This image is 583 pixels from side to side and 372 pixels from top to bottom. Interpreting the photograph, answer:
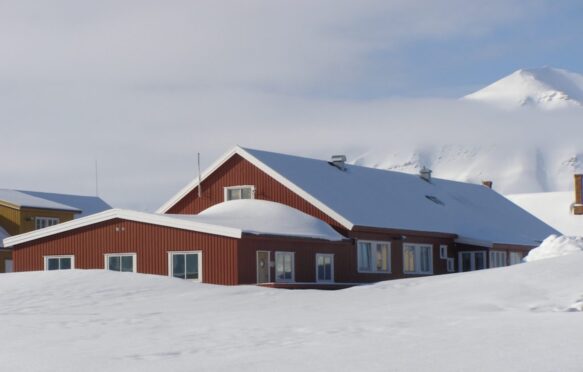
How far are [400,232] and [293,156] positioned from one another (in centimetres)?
688

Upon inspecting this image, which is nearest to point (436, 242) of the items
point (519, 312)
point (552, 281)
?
point (552, 281)

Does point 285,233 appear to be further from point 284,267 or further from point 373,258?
point 373,258

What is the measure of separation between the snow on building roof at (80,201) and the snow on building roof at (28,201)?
3.87 ft

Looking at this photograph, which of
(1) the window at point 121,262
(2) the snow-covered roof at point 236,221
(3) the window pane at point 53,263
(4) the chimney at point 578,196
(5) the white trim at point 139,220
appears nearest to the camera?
(5) the white trim at point 139,220

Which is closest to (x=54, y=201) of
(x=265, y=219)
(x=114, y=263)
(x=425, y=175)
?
(x=425, y=175)

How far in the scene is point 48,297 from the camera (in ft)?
110

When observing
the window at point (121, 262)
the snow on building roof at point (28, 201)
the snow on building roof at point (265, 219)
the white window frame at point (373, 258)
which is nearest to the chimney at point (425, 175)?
the white window frame at point (373, 258)

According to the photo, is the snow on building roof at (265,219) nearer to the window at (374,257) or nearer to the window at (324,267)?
the window at (324,267)

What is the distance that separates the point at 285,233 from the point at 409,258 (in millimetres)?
10260

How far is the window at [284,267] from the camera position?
4422 cm

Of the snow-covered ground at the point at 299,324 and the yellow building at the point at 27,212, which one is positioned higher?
the yellow building at the point at 27,212

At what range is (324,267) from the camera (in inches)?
1852

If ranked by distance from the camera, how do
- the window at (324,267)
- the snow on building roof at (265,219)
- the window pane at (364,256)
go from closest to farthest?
1. the snow on building roof at (265,219)
2. the window at (324,267)
3. the window pane at (364,256)

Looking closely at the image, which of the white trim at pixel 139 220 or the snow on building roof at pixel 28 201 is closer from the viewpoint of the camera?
the white trim at pixel 139 220
